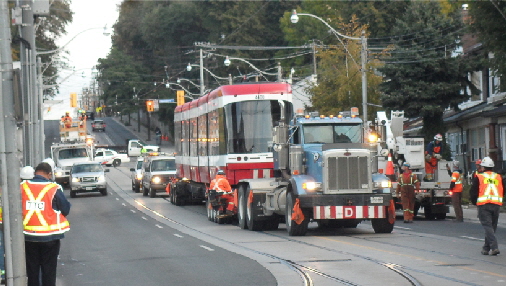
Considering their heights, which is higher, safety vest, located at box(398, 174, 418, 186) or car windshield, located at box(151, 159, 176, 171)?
car windshield, located at box(151, 159, 176, 171)

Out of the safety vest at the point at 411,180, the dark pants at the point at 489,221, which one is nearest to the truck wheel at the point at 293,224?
the dark pants at the point at 489,221

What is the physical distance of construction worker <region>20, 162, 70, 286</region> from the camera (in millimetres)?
10789

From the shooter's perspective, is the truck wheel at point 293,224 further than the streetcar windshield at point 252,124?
No

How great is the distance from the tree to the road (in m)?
19.9

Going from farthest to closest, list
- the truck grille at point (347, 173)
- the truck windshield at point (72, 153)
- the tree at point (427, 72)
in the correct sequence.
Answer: the truck windshield at point (72, 153) < the tree at point (427, 72) < the truck grille at point (347, 173)

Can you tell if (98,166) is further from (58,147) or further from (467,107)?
(467,107)

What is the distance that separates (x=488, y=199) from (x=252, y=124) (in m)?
11.4

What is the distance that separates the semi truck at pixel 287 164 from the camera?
20656 mm

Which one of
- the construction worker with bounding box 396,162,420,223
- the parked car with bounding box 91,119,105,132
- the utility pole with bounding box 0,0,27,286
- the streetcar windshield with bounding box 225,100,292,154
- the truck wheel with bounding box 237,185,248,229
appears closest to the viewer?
the utility pole with bounding box 0,0,27,286

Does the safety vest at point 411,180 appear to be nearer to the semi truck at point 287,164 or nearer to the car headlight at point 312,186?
the semi truck at point 287,164

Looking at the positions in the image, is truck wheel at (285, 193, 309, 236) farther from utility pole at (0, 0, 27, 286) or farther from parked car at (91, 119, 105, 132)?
parked car at (91, 119, 105, 132)

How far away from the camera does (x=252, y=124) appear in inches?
1053

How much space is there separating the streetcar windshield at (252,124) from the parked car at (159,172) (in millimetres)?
16437

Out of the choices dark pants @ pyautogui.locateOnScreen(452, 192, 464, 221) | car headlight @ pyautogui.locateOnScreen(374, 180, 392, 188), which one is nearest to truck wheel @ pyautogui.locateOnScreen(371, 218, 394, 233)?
car headlight @ pyautogui.locateOnScreen(374, 180, 392, 188)
